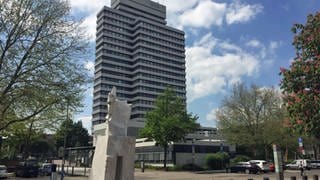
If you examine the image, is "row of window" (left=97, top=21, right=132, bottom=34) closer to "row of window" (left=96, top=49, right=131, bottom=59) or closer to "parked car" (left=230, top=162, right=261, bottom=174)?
"row of window" (left=96, top=49, right=131, bottom=59)

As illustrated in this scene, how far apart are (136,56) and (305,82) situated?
5522 inches

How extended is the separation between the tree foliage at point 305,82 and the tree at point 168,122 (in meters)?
30.4

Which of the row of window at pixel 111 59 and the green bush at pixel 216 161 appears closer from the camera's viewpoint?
the green bush at pixel 216 161

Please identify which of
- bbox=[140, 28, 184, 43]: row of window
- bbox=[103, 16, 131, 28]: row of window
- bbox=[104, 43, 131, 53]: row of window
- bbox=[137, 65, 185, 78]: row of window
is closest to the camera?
bbox=[104, 43, 131, 53]: row of window

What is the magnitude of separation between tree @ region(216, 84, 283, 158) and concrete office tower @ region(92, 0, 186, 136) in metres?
85.6

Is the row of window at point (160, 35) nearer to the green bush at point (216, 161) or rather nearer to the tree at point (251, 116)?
the tree at point (251, 116)

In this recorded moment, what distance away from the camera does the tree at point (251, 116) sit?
54219mm

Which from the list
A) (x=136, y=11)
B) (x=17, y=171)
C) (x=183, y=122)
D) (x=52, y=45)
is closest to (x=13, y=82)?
(x=52, y=45)

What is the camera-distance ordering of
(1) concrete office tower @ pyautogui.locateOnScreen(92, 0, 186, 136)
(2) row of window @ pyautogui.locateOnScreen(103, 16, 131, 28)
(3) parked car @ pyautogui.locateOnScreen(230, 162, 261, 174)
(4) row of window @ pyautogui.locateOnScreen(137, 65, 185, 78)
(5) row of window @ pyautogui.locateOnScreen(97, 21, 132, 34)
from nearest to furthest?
(3) parked car @ pyautogui.locateOnScreen(230, 162, 261, 174), (1) concrete office tower @ pyautogui.locateOnScreen(92, 0, 186, 136), (5) row of window @ pyautogui.locateOnScreen(97, 21, 132, 34), (2) row of window @ pyautogui.locateOnScreen(103, 16, 131, 28), (4) row of window @ pyautogui.locateOnScreen(137, 65, 185, 78)

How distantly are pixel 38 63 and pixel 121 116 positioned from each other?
757 centimetres

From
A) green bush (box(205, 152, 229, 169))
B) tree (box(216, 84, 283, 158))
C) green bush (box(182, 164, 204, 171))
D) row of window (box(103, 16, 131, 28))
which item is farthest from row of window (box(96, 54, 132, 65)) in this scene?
green bush (box(182, 164, 204, 171))

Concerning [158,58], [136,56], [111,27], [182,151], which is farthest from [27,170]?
[158,58]

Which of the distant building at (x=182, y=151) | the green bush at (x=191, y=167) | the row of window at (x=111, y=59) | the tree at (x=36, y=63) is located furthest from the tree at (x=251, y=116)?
the row of window at (x=111, y=59)

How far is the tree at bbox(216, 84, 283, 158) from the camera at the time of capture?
178 feet
